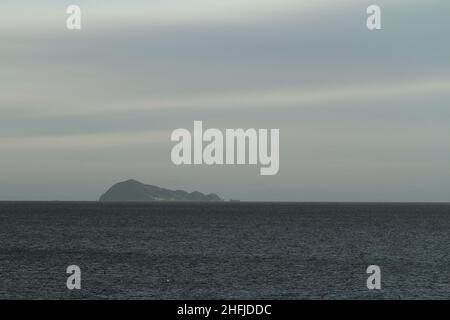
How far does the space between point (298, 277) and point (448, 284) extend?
14420mm

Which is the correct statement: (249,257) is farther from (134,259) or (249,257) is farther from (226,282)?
(226,282)

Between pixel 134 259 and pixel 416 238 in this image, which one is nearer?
pixel 134 259

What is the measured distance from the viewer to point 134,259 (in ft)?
288
